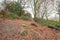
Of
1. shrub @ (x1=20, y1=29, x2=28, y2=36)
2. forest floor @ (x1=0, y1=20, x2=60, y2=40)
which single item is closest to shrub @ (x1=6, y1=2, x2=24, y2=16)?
forest floor @ (x1=0, y1=20, x2=60, y2=40)

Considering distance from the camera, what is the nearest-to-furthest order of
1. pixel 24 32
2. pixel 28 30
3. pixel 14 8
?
pixel 24 32 < pixel 28 30 < pixel 14 8

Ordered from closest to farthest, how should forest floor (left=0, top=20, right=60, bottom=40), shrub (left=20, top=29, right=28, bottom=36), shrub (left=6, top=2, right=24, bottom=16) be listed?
forest floor (left=0, top=20, right=60, bottom=40) < shrub (left=20, top=29, right=28, bottom=36) < shrub (left=6, top=2, right=24, bottom=16)

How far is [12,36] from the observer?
8.88m

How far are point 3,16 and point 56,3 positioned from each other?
6.01 metres

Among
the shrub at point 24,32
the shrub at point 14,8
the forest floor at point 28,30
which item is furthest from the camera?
the shrub at point 14,8

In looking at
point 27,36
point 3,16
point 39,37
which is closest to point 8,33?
point 27,36

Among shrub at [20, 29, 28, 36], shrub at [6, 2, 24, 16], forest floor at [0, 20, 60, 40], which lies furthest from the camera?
shrub at [6, 2, 24, 16]

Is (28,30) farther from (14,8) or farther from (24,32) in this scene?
(14,8)

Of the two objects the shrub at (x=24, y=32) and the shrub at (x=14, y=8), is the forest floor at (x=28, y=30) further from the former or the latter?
the shrub at (x=14, y=8)

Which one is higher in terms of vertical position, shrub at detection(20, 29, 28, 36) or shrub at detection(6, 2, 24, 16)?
shrub at detection(6, 2, 24, 16)

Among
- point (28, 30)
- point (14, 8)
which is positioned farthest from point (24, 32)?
point (14, 8)

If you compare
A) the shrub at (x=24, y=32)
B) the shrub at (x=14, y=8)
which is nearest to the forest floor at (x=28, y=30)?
the shrub at (x=24, y=32)

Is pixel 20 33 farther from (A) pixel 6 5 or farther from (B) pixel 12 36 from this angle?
(A) pixel 6 5

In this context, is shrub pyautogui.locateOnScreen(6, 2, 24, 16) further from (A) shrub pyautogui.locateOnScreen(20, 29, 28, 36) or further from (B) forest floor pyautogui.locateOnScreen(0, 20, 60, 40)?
(A) shrub pyautogui.locateOnScreen(20, 29, 28, 36)
